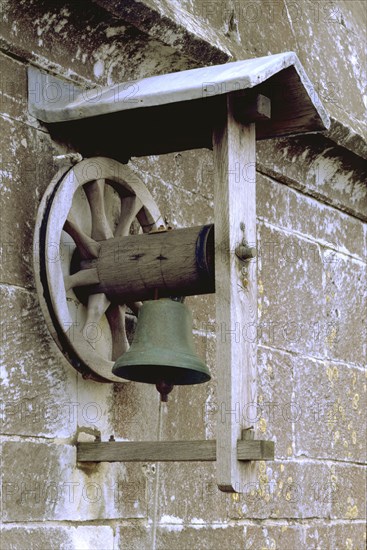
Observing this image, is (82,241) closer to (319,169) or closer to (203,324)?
(203,324)

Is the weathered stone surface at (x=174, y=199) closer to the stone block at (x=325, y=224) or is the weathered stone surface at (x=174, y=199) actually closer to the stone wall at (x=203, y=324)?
the stone wall at (x=203, y=324)

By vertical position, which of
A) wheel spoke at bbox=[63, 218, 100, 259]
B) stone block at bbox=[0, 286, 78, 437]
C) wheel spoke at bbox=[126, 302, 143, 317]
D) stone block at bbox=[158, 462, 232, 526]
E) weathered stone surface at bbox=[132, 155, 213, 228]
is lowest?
stone block at bbox=[158, 462, 232, 526]

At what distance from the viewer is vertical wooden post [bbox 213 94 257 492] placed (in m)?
3.34

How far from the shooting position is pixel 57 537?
3.52 m

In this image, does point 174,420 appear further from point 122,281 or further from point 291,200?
point 291,200

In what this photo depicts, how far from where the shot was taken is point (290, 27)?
520cm

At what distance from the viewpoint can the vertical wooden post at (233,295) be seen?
11.0 ft

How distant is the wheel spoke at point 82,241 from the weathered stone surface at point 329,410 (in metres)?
1.56

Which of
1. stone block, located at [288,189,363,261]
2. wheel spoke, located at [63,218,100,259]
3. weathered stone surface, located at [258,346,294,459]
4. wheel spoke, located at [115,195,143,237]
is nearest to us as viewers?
wheel spoke, located at [63,218,100,259]

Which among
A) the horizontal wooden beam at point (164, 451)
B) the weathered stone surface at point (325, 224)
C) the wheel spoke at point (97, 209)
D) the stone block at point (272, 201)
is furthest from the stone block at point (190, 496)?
the weathered stone surface at point (325, 224)

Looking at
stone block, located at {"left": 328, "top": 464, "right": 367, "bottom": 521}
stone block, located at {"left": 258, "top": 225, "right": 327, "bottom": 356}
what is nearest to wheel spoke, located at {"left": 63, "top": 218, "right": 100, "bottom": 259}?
stone block, located at {"left": 258, "top": 225, "right": 327, "bottom": 356}

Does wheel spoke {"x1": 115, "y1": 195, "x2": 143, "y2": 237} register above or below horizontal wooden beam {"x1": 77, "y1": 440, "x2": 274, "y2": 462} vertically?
above

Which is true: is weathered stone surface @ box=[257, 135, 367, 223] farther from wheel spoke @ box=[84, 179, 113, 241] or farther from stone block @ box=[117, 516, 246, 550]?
stone block @ box=[117, 516, 246, 550]

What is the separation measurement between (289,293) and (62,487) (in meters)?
1.76
